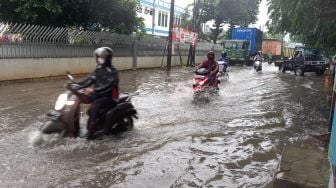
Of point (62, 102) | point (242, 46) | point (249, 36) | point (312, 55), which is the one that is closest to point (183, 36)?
point (312, 55)

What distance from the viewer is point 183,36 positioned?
28516 millimetres

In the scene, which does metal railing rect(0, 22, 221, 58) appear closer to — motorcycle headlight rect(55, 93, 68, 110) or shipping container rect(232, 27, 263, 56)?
motorcycle headlight rect(55, 93, 68, 110)

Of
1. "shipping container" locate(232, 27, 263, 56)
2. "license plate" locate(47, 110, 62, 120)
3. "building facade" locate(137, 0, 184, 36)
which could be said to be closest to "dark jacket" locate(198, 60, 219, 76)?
"license plate" locate(47, 110, 62, 120)

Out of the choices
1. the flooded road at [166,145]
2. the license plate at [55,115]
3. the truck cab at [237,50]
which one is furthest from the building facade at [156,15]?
the license plate at [55,115]

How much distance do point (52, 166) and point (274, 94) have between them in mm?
11261

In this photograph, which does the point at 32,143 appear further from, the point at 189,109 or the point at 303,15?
the point at 303,15

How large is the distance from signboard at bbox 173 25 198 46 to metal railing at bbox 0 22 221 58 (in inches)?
87.4

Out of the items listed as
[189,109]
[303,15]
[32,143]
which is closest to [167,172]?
[32,143]

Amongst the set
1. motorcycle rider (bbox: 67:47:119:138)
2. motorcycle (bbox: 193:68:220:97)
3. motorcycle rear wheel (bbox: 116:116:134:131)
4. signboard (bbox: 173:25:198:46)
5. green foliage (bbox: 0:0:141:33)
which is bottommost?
motorcycle rear wheel (bbox: 116:116:134:131)

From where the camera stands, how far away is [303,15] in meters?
12.5

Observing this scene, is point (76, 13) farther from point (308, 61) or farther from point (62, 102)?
point (308, 61)

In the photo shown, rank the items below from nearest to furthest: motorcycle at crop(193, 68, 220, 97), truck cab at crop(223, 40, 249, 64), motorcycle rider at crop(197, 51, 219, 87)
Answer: motorcycle at crop(193, 68, 220, 97) < motorcycle rider at crop(197, 51, 219, 87) < truck cab at crop(223, 40, 249, 64)

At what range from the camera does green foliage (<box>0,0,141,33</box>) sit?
16578 mm

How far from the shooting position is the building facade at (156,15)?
5300 cm
